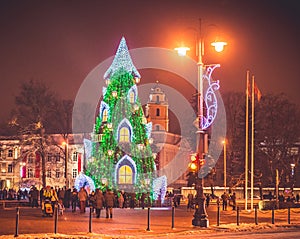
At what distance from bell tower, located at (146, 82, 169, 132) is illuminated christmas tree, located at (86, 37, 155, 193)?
278 feet

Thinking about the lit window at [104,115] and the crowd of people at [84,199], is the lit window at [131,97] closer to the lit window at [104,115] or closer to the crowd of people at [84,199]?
the lit window at [104,115]

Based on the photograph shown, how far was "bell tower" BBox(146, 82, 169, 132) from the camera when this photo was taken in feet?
456

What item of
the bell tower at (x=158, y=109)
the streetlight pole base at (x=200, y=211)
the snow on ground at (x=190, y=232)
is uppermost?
the bell tower at (x=158, y=109)

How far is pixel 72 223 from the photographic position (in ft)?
99.1

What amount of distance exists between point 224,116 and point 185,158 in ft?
171

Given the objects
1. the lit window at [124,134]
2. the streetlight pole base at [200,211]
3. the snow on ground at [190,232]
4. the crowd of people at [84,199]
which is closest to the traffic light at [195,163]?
the streetlight pole base at [200,211]

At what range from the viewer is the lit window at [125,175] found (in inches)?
2073

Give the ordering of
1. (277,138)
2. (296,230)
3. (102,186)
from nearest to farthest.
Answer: (296,230) < (102,186) < (277,138)

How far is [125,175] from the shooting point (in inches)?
2085

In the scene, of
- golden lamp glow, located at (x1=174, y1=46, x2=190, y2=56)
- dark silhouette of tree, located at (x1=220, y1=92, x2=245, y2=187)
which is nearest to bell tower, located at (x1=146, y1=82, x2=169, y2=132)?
dark silhouette of tree, located at (x1=220, y1=92, x2=245, y2=187)

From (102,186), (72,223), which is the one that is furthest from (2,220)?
(102,186)

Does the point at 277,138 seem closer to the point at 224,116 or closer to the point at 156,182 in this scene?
the point at 224,116

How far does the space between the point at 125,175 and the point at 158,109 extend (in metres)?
87.1

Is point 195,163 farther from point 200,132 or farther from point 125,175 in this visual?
point 125,175
